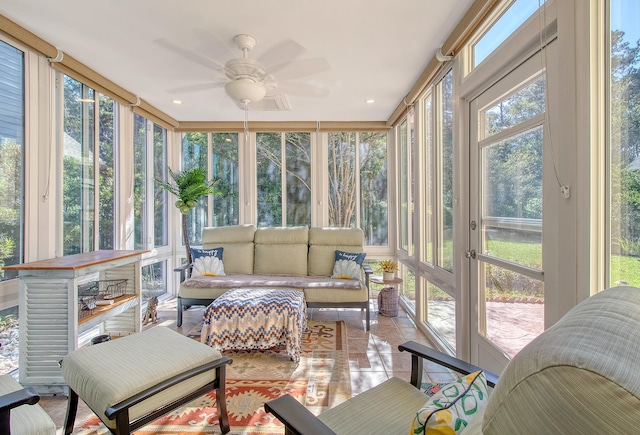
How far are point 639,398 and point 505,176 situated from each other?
5.51 feet

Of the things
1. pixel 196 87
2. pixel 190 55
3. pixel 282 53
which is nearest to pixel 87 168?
pixel 196 87

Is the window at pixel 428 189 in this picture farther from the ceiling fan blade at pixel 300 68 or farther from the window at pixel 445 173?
the ceiling fan blade at pixel 300 68

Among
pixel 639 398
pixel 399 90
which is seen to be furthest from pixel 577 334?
pixel 399 90

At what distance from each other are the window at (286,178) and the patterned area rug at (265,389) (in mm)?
2130

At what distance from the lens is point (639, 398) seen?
0.41m

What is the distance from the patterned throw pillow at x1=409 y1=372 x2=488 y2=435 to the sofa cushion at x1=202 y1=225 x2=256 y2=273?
3.49 m

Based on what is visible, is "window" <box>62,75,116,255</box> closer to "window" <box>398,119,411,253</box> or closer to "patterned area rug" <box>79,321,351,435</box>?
"patterned area rug" <box>79,321,351,435</box>

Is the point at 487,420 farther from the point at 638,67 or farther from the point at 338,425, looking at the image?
the point at 638,67

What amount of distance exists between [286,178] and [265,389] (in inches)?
126

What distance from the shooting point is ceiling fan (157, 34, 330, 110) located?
2348mm

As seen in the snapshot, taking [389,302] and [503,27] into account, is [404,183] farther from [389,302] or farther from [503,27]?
[503,27]

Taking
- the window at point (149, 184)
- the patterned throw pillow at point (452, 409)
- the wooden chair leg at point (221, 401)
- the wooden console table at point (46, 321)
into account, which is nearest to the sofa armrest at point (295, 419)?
the patterned throw pillow at point (452, 409)

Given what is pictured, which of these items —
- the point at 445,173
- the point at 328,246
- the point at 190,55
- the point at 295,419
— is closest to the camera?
the point at 295,419

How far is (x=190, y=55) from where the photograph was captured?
8.43 ft
